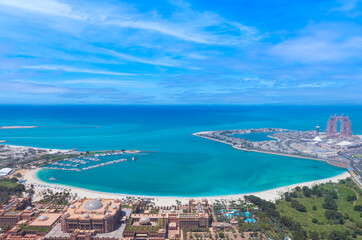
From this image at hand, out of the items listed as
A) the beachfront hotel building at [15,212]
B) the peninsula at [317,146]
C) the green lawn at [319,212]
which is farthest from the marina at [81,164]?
the peninsula at [317,146]

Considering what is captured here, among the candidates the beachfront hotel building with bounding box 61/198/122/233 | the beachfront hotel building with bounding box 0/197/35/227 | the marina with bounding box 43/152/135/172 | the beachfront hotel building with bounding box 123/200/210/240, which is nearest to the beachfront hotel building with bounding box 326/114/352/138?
the marina with bounding box 43/152/135/172

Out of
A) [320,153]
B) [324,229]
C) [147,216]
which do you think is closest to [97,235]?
[147,216]

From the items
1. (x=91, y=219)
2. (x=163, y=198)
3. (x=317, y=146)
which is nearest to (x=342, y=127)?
(x=317, y=146)

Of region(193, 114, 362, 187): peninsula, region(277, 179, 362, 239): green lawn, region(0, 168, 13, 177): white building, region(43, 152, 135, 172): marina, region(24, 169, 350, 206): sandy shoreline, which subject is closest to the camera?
region(277, 179, 362, 239): green lawn

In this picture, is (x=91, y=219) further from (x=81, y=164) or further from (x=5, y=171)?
(x=5, y=171)

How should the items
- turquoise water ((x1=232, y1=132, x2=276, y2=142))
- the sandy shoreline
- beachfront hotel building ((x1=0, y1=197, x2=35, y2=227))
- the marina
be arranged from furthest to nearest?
turquoise water ((x1=232, y1=132, x2=276, y2=142)) → the marina → the sandy shoreline → beachfront hotel building ((x1=0, y1=197, x2=35, y2=227))

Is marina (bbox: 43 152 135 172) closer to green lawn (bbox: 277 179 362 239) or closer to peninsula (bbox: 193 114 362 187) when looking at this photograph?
green lawn (bbox: 277 179 362 239)

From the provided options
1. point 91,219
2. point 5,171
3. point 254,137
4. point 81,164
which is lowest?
point 91,219

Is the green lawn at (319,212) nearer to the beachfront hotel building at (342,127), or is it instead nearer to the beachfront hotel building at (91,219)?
the beachfront hotel building at (91,219)
